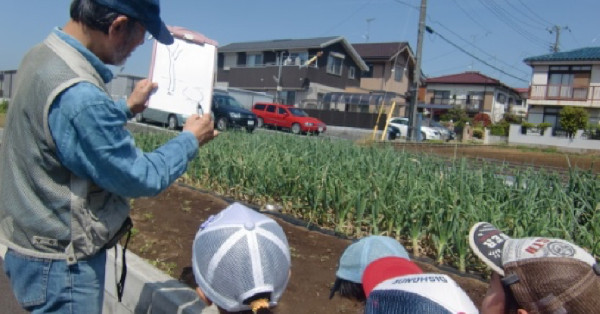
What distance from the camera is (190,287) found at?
291cm

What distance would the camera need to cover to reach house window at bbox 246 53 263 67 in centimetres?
3509

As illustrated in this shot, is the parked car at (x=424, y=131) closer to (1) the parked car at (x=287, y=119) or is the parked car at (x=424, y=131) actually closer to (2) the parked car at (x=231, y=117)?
(1) the parked car at (x=287, y=119)

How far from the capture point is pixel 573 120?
25.1 meters

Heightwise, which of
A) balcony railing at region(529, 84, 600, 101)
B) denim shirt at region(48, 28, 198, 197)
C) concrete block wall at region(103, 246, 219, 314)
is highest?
balcony railing at region(529, 84, 600, 101)

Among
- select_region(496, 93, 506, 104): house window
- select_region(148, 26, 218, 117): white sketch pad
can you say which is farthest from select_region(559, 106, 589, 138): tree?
select_region(148, 26, 218, 117): white sketch pad

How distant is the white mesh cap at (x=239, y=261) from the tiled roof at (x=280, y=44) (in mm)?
30898

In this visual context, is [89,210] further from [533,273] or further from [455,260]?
[455,260]

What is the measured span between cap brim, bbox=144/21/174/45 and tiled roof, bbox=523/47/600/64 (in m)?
35.9

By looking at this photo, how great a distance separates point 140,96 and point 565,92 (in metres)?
36.7

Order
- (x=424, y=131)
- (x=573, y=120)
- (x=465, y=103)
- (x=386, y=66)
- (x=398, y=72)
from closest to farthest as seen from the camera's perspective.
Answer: (x=424, y=131), (x=573, y=120), (x=386, y=66), (x=398, y=72), (x=465, y=103)

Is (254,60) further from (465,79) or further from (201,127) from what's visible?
(201,127)

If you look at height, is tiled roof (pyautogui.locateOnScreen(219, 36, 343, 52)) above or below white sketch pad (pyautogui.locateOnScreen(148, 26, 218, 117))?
above

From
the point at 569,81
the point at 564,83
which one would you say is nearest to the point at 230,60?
the point at 564,83

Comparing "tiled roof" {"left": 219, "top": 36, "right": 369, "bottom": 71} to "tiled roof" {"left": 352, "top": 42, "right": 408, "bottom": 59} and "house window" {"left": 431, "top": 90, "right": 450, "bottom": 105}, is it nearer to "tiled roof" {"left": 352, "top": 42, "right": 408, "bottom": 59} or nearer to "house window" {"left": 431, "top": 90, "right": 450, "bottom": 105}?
"tiled roof" {"left": 352, "top": 42, "right": 408, "bottom": 59}
